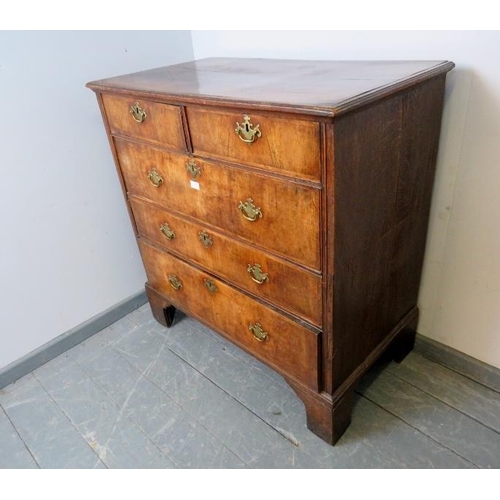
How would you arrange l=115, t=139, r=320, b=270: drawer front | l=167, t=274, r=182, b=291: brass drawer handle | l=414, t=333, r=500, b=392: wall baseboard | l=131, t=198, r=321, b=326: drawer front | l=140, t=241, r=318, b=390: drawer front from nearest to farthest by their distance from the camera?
l=115, t=139, r=320, b=270: drawer front, l=131, t=198, r=321, b=326: drawer front, l=140, t=241, r=318, b=390: drawer front, l=414, t=333, r=500, b=392: wall baseboard, l=167, t=274, r=182, b=291: brass drawer handle

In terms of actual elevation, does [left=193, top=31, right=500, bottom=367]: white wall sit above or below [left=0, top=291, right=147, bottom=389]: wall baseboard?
above

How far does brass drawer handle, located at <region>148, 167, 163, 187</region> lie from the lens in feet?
4.44

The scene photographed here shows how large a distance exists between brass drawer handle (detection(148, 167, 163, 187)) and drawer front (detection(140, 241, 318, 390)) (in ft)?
0.93

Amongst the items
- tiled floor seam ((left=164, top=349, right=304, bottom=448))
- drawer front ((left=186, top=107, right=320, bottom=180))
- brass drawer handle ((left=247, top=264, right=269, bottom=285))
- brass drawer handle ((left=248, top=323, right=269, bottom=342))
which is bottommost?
tiled floor seam ((left=164, top=349, right=304, bottom=448))

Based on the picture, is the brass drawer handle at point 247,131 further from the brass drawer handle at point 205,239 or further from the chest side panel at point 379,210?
the brass drawer handle at point 205,239

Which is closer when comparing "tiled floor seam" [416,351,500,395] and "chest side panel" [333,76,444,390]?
"chest side panel" [333,76,444,390]

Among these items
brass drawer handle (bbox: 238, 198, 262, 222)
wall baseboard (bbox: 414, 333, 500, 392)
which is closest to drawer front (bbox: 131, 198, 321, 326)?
brass drawer handle (bbox: 238, 198, 262, 222)

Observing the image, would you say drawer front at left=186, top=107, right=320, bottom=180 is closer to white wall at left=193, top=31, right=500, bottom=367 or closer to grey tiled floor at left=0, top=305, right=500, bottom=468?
white wall at left=193, top=31, right=500, bottom=367

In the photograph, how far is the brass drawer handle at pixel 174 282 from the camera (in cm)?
158

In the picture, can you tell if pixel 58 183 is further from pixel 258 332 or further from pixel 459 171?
pixel 459 171

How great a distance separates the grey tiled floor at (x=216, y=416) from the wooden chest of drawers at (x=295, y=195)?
11 centimetres

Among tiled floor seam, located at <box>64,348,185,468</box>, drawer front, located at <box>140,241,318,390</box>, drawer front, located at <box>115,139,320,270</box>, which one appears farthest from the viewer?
tiled floor seam, located at <box>64,348,185,468</box>
